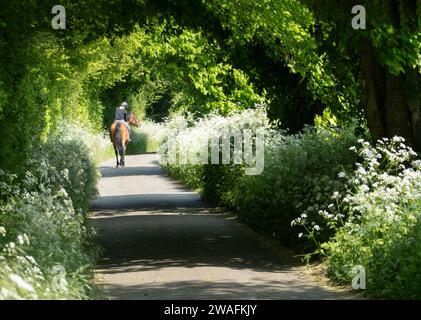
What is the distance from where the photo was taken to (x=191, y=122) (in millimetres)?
38531

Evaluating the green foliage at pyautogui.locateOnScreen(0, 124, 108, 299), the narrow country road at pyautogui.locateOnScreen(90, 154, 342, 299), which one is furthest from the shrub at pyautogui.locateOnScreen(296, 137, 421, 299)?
the green foliage at pyautogui.locateOnScreen(0, 124, 108, 299)

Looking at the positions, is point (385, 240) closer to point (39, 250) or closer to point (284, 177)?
point (39, 250)

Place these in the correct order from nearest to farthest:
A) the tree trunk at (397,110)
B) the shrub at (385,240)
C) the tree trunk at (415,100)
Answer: the shrub at (385,240), the tree trunk at (415,100), the tree trunk at (397,110)

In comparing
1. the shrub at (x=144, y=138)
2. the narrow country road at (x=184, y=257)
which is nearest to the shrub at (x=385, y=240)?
the narrow country road at (x=184, y=257)

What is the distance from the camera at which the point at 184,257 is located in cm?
1490

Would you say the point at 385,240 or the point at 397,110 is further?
the point at 397,110

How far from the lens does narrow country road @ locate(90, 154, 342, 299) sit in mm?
11664

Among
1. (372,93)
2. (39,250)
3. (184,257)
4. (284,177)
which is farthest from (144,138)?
(39,250)

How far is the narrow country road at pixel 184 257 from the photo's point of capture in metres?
11.7

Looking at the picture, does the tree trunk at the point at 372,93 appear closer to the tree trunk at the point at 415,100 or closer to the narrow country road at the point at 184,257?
the tree trunk at the point at 415,100

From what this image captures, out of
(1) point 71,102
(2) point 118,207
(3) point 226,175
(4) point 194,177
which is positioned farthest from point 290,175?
(1) point 71,102

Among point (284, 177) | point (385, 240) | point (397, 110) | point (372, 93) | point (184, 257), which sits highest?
point (372, 93)

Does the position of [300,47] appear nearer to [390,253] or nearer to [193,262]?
[193,262]

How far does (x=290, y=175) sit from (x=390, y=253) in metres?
5.23
